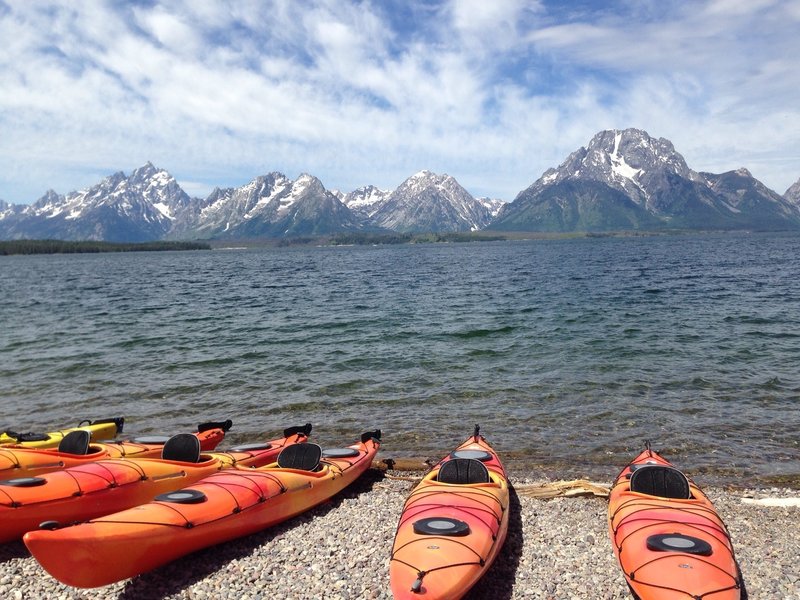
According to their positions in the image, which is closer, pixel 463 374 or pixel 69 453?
pixel 69 453

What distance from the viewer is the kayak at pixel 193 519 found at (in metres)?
8.47

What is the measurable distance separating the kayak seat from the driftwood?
165cm

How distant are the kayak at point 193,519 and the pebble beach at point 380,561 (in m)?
0.50

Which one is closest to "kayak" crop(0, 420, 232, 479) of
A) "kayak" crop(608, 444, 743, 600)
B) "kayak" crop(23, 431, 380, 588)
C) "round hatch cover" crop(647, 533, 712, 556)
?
"kayak" crop(23, 431, 380, 588)

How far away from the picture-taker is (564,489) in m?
12.9

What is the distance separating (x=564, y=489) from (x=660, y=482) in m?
2.61

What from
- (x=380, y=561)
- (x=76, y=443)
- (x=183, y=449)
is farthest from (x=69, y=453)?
(x=380, y=561)

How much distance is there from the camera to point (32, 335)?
38.0 m

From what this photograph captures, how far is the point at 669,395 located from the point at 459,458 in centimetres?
1227

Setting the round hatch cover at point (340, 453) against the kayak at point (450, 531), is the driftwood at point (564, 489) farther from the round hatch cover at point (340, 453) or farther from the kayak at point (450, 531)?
the round hatch cover at point (340, 453)

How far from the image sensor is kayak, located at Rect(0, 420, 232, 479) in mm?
12727

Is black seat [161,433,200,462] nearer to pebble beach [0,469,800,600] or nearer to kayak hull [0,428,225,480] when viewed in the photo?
kayak hull [0,428,225,480]

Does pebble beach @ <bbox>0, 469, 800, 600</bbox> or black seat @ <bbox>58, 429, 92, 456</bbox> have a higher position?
black seat @ <bbox>58, 429, 92, 456</bbox>

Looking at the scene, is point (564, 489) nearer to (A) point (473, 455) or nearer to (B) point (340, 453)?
(A) point (473, 455)
